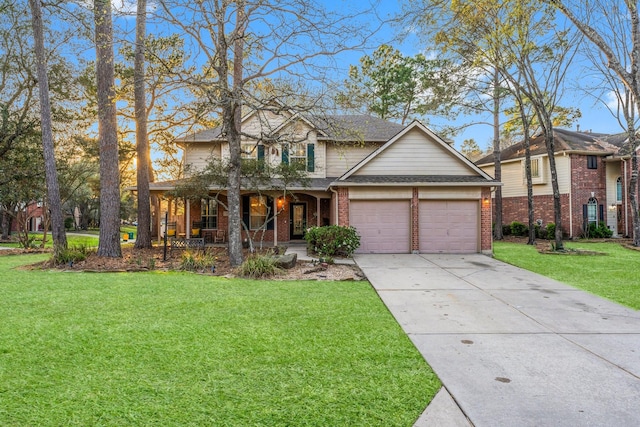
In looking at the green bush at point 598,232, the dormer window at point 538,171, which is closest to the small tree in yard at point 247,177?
the dormer window at point 538,171

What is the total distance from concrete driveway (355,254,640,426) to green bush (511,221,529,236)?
15882 millimetres

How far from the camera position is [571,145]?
68.6ft

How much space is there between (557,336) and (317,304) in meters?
3.55

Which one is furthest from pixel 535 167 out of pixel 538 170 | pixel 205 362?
pixel 205 362

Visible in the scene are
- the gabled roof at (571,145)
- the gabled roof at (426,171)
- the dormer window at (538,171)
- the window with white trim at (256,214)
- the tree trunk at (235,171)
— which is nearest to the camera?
the tree trunk at (235,171)

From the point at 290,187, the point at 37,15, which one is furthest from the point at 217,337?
the point at 37,15

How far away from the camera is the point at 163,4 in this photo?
9.18 meters

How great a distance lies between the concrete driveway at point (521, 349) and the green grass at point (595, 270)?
581 millimetres

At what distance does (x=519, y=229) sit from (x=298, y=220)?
14.5 m

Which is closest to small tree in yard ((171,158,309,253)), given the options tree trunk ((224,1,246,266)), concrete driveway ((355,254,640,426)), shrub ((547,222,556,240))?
tree trunk ((224,1,246,266))

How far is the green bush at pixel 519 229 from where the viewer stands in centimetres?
2258

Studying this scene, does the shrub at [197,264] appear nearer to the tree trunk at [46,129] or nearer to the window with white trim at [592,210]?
the tree trunk at [46,129]

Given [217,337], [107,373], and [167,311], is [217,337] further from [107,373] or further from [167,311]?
[167,311]

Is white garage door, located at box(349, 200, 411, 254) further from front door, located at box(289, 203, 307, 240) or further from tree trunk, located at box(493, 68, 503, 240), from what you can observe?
tree trunk, located at box(493, 68, 503, 240)
